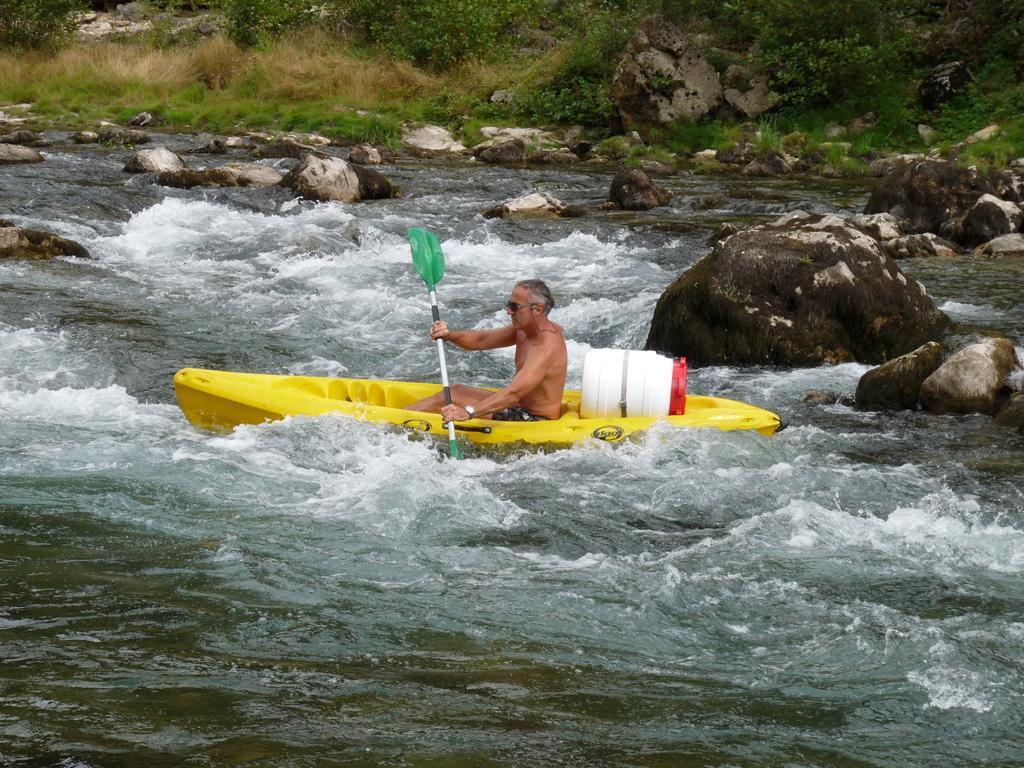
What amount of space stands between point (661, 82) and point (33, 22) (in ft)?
42.6

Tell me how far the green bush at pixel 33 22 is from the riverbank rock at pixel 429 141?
8.75 metres

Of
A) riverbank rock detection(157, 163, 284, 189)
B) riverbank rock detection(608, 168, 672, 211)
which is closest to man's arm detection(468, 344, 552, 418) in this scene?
riverbank rock detection(608, 168, 672, 211)

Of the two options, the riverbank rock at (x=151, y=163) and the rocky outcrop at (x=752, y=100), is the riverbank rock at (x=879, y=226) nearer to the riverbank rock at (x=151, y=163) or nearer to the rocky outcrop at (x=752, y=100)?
the rocky outcrop at (x=752, y=100)

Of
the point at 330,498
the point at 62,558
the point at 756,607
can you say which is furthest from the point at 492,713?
the point at 330,498

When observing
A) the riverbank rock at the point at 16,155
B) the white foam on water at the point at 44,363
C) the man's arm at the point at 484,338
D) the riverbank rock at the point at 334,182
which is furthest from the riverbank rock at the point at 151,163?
the man's arm at the point at 484,338

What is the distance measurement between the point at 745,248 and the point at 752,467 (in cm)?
250

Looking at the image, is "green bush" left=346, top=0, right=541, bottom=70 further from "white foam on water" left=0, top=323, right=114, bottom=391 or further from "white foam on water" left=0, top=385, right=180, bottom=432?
"white foam on water" left=0, top=385, right=180, bottom=432

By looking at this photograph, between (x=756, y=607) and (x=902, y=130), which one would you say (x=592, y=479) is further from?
(x=902, y=130)

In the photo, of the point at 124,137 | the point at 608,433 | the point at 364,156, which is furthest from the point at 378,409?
the point at 124,137

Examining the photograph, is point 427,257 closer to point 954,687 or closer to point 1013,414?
point 1013,414

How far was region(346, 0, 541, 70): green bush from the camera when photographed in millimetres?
21203

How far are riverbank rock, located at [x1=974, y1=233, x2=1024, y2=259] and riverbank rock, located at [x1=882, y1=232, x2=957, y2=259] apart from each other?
278mm

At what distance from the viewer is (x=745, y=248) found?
304 inches

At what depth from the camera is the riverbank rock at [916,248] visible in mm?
10523
